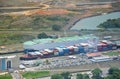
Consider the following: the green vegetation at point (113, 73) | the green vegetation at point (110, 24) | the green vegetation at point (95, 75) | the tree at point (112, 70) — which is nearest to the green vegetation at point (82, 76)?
the green vegetation at point (95, 75)

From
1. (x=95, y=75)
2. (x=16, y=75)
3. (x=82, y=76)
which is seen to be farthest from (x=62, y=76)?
(x=16, y=75)

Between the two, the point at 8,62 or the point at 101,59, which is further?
the point at 101,59

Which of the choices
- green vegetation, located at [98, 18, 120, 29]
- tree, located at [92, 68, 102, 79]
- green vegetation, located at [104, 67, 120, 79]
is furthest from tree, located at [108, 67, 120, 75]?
green vegetation, located at [98, 18, 120, 29]

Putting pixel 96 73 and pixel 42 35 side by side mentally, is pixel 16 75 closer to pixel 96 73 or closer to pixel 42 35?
pixel 96 73

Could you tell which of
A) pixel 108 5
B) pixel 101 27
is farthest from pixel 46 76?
pixel 108 5

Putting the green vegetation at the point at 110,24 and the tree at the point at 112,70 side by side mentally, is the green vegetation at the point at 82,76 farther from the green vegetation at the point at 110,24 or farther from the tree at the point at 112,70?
the green vegetation at the point at 110,24

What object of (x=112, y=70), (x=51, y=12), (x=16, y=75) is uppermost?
(x=51, y=12)
